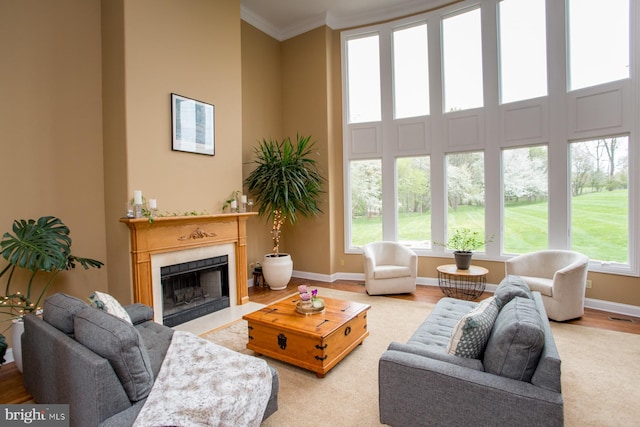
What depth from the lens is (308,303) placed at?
3082mm

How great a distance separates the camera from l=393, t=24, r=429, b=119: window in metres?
5.58

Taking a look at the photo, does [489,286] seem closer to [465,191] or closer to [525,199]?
[525,199]

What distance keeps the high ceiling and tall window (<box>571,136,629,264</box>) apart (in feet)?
10.7

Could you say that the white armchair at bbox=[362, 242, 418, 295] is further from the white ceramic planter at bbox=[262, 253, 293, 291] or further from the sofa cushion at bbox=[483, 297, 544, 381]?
the sofa cushion at bbox=[483, 297, 544, 381]

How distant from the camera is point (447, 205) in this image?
548cm

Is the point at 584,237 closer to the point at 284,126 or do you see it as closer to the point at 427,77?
the point at 427,77

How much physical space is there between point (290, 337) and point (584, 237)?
4.38 metres

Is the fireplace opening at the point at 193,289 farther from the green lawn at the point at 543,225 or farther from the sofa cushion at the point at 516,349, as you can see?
the sofa cushion at the point at 516,349

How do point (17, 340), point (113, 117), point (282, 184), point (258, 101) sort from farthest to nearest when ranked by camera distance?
1. point (258, 101)
2. point (282, 184)
3. point (113, 117)
4. point (17, 340)

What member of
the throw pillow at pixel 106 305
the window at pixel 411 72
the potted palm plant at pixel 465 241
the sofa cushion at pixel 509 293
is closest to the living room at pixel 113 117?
the throw pillow at pixel 106 305

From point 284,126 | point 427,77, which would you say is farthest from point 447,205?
point 284,126

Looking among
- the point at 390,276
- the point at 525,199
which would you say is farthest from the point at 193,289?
the point at 525,199

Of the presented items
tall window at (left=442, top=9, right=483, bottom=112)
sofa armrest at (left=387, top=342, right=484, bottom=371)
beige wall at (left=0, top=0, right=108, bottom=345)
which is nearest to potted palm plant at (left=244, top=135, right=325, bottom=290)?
beige wall at (left=0, top=0, right=108, bottom=345)

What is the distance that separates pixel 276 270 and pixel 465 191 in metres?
3.47
